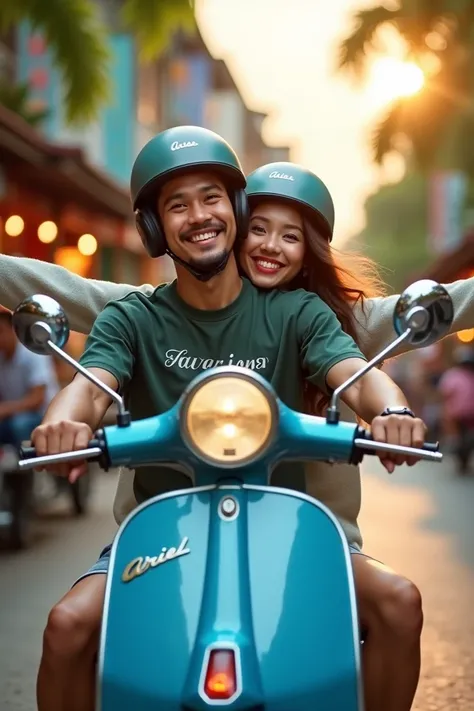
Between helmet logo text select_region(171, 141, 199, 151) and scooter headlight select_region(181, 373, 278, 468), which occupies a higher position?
helmet logo text select_region(171, 141, 199, 151)

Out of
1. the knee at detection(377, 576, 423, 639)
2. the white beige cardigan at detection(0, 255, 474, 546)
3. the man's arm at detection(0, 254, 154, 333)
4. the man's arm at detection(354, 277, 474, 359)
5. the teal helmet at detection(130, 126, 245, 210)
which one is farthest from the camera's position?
the man's arm at detection(354, 277, 474, 359)

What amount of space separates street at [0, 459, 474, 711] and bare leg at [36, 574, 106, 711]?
1.93 metres

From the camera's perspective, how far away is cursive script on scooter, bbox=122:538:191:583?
2545 millimetres

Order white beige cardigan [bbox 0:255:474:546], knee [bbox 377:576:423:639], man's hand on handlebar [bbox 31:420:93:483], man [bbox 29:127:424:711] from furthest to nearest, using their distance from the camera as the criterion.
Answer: white beige cardigan [bbox 0:255:474:546]
man [bbox 29:127:424:711]
knee [bbox 377:576:423:639]
man's hand on handlebar [bbox 31:420:93:483]

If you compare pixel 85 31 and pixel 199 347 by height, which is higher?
pixel 85 31

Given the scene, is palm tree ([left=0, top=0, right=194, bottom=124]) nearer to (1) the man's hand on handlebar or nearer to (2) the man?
(2) the man

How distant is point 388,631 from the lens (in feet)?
9.23

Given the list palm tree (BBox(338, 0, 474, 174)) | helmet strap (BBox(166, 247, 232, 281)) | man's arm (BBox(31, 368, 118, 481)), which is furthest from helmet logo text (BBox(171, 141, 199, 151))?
palm tree (BBox(338, 0, 474, 174))

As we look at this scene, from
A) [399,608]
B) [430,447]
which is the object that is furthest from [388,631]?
[430,447]

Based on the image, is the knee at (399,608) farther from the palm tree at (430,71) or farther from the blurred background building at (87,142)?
the palm tree at (430,71)

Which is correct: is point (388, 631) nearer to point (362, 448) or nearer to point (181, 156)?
point (362, 448)

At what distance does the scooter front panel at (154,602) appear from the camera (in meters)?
2.45

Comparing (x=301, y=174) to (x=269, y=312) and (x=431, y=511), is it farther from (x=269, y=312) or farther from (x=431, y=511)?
(x=431, y=511)

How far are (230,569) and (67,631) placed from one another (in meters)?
0.41
